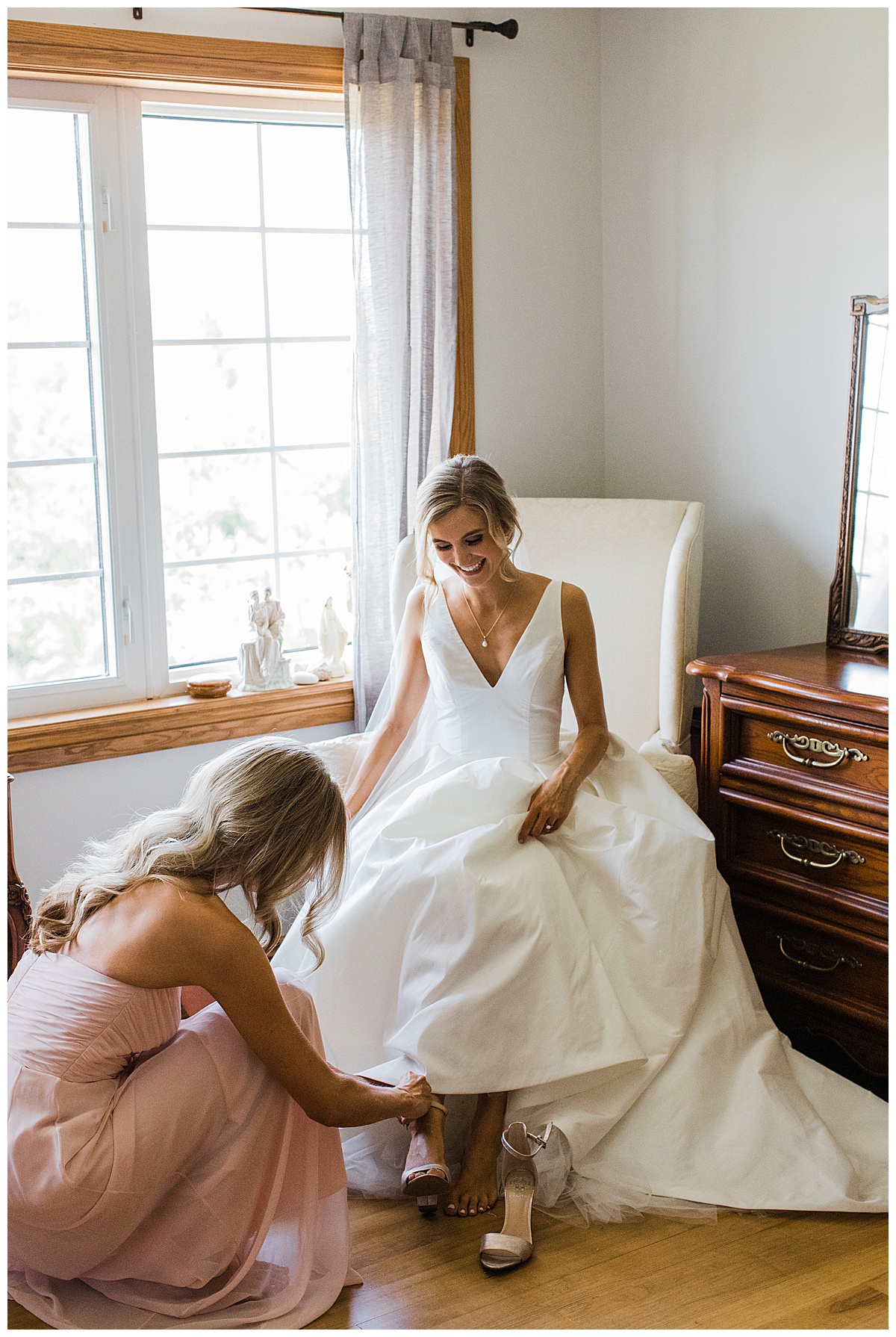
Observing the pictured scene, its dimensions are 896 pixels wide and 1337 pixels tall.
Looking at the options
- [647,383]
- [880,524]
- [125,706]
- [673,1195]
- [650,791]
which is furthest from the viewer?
[647,383]

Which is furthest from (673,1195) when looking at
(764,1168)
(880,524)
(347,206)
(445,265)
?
(347,206)

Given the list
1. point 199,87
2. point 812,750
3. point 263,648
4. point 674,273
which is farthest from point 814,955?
point 199,87

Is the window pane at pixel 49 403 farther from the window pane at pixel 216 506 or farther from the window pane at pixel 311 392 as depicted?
the window pane at pixel 311 392

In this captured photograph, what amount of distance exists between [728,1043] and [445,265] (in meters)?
2.09

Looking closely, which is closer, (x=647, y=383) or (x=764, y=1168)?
(x=764, y=1168)

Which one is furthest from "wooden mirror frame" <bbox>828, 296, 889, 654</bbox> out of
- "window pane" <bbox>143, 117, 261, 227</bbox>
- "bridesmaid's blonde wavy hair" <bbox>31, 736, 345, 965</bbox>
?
"window pane" <bbox>143, 117, 261, 227</bbox>

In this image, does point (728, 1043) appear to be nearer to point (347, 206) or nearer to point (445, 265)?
point (445, 265)

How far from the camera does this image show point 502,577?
252cm

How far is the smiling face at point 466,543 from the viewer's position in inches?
94.3

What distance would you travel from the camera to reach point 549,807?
2.28 metres

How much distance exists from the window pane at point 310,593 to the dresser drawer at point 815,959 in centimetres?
141

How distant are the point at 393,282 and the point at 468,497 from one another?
3.21ft

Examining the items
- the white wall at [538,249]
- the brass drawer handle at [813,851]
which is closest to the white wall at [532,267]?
the white wall at [538,249]

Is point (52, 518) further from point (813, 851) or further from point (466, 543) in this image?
point (813, 851)
